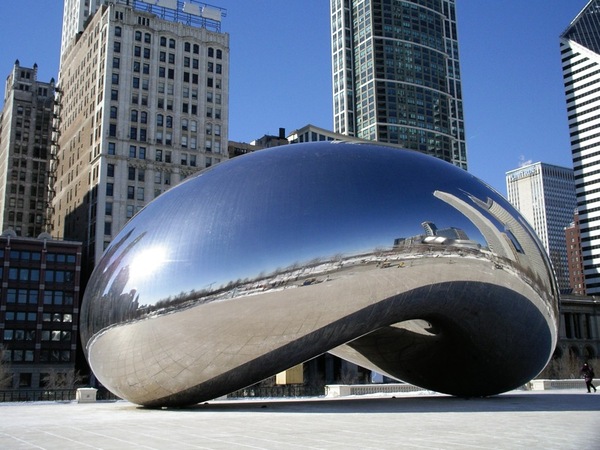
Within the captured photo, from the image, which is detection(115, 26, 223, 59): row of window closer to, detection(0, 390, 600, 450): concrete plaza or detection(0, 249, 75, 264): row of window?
detection(0, 249, 75, 264): row of window

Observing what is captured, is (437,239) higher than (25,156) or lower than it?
lower

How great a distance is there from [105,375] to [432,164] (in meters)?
9.43

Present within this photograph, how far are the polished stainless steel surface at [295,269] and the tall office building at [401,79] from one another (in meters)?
157

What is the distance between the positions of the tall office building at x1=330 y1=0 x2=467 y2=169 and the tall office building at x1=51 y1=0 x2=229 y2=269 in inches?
3092

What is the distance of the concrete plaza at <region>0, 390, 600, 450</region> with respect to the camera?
9.52m

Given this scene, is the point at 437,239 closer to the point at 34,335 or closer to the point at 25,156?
the point at 34,335

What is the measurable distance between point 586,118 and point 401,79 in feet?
163

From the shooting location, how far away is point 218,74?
104 meters

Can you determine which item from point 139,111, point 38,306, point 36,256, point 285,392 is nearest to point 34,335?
point 38,306

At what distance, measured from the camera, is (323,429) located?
11641 millimetres

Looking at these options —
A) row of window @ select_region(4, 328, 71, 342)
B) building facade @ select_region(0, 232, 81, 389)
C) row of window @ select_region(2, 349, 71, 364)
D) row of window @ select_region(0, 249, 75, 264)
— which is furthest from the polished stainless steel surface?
row of window @ select_region(0, 249, 75, 264)

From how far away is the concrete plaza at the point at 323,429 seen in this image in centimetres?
952

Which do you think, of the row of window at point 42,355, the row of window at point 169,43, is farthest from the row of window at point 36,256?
the row of window at point 169,43

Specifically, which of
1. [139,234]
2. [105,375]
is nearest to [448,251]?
[139,234]
